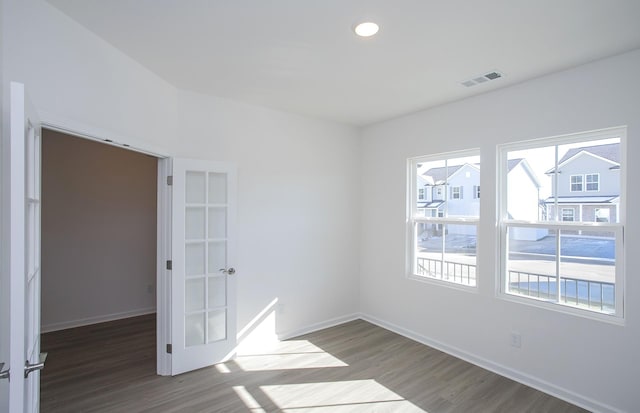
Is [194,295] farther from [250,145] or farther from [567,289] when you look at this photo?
[567,289]

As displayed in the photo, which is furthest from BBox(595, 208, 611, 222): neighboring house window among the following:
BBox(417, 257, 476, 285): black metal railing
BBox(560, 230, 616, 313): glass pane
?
BBox(417, 257, 476, 285): black metal railing

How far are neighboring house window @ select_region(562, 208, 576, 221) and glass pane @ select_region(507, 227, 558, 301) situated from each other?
165mm

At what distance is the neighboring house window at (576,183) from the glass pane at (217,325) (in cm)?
363

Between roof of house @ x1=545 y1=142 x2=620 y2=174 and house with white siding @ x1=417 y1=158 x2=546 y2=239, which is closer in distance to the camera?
roof of house @ x1=545 y1=142 x2=620 y2=174

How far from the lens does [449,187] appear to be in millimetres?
3930

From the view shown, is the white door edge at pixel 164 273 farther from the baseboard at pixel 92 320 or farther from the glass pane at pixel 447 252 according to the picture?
the glass pane at pixel 447 252

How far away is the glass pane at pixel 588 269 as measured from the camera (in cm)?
268

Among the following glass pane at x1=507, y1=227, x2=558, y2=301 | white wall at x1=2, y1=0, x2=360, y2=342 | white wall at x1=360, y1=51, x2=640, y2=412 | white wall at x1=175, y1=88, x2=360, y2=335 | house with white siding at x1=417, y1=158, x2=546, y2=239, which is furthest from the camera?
white wall at x1=175, y1=88, x2=360, y2=335

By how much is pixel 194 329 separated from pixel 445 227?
3067 millimetres

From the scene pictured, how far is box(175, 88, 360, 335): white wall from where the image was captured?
3648 mm

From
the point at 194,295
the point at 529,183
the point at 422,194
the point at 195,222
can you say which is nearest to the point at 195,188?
the point at 195,222

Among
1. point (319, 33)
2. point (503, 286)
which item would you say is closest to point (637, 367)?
point (503, 286)

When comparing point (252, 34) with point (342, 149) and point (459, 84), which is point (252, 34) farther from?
point (342, 149)

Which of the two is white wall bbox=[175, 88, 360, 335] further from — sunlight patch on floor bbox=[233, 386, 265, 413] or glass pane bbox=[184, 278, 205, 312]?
sunlight patch on floor bbox=[233, 386, 265, 413]
